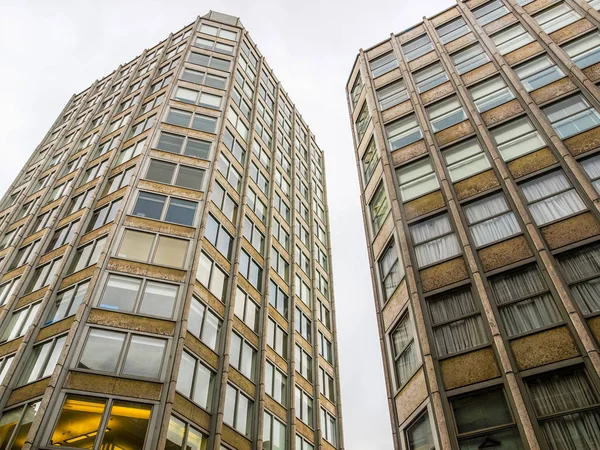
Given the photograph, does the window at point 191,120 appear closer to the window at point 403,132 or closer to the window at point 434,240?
the window at point 403,132

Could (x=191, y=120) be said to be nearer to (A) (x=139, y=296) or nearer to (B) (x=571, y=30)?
(A) (x=139, y=296)

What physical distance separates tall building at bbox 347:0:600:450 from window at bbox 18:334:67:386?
49.9 feet

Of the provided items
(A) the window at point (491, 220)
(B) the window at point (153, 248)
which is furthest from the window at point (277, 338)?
(A) the window at point (491, 220)

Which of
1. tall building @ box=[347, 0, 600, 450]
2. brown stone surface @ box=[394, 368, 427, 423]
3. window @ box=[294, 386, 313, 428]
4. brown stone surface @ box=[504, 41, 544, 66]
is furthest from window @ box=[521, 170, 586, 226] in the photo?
window @ box=[294, 386, 313, 428]

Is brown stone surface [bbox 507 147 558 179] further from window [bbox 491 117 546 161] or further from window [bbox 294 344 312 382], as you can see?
window [bbox 294 344 312 382]

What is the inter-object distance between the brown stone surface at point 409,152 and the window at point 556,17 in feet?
32.3

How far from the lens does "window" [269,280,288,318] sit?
3706cm

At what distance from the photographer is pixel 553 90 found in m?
22.2

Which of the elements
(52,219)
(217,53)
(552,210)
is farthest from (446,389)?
(217,53)

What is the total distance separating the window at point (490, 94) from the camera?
23.6m

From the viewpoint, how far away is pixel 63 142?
161ft

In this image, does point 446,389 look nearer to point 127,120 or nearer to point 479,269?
point 479,269

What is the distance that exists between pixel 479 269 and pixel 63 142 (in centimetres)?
4470

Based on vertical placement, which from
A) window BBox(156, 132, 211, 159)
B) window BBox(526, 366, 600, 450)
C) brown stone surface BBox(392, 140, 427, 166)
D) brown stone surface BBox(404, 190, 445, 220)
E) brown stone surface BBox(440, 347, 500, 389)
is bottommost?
window BBox(526, 366, 600, 450)
